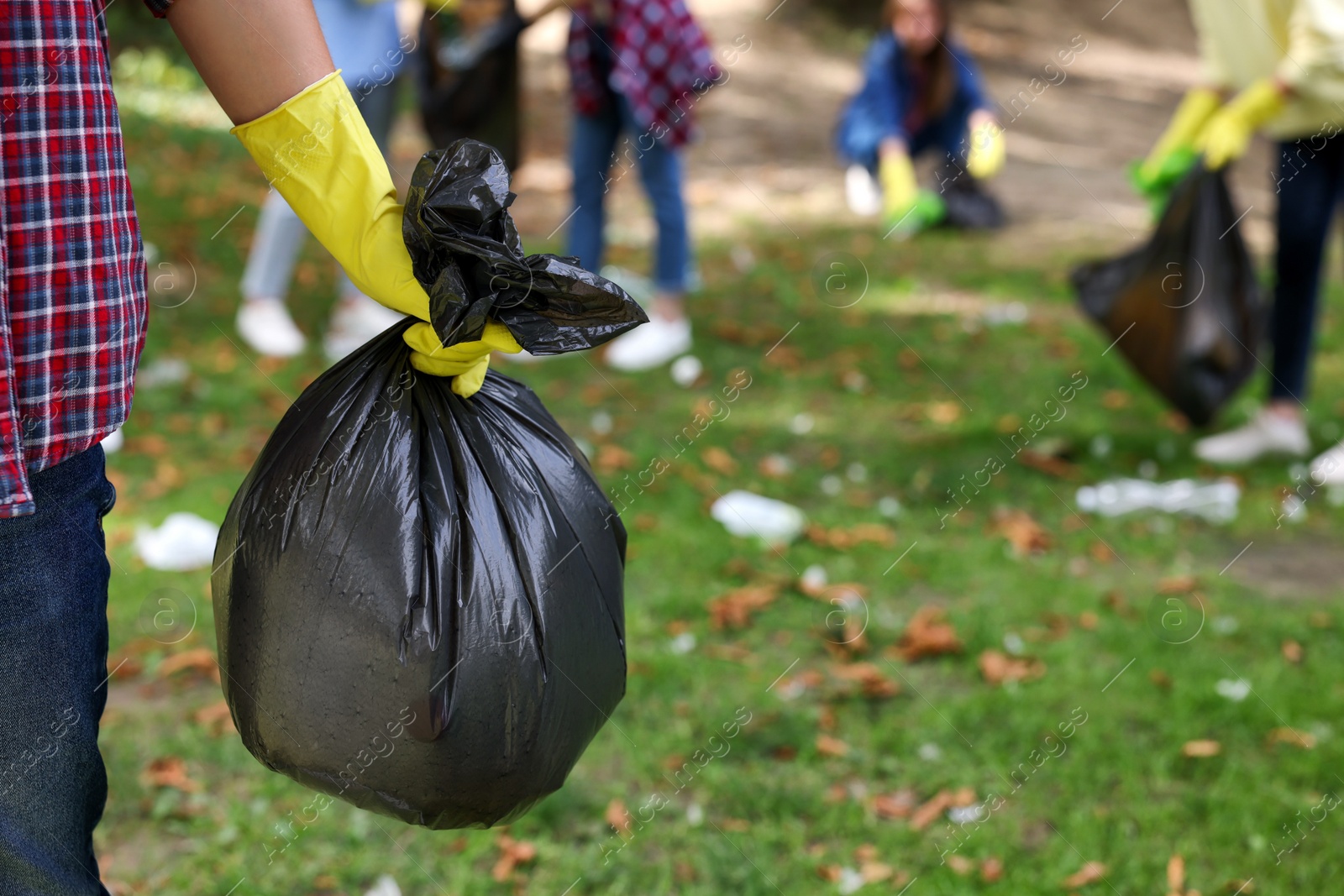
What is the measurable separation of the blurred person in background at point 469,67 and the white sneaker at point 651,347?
0.97 m

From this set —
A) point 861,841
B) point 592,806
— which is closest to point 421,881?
point 592,806

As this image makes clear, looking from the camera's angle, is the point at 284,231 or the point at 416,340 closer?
the point at 416,340

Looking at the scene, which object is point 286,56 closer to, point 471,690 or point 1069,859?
point 471,690

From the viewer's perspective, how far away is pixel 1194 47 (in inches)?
Result: 551

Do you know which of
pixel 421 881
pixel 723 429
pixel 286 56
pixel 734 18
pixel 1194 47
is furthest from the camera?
pixel 1194 47

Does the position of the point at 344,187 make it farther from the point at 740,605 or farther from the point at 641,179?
the point at 641,179

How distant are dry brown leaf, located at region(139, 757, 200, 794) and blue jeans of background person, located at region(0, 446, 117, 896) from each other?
1204mm

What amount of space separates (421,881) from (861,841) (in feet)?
2.78

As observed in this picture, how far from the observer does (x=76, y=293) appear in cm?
123

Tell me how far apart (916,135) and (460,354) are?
6.48 metres

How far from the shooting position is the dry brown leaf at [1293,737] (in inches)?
Result: 107

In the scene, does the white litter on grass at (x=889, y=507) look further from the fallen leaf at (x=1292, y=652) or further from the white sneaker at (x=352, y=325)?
the white sneaker at (x=352, y=325)

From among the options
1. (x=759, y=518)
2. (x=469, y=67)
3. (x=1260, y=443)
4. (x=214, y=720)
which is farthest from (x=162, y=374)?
(x=1260, y=443)

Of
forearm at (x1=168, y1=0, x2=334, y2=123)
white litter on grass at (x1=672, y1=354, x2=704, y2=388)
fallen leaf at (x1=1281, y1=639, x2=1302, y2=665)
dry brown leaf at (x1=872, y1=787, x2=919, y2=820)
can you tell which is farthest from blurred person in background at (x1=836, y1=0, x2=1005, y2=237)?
forearm at (x1=168, y1=0, x2=334, y2=123)
